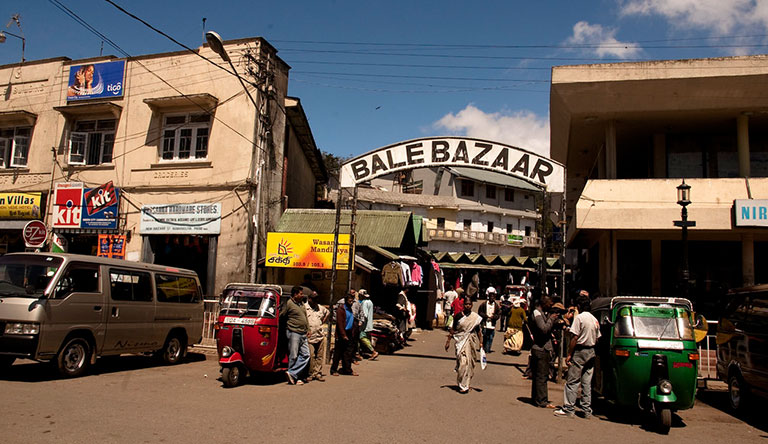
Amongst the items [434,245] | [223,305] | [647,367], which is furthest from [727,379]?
[434,245]

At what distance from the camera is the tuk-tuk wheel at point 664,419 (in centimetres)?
792

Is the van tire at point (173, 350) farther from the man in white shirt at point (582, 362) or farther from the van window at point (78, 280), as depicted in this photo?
the man in white shirt at point (582, 362)

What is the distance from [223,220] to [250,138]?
3024mm

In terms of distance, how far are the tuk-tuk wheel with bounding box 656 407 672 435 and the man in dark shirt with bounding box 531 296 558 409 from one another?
1883 millimetres

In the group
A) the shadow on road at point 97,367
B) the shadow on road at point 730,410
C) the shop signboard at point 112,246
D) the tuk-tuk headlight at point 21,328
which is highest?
the shop signboard at point 112,246

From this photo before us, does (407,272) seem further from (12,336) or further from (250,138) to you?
(12,336)

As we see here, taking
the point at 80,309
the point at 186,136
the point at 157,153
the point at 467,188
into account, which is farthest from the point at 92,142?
the point at 467,188

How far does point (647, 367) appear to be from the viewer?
8227 mm

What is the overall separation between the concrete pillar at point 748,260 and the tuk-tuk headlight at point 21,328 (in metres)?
19.0

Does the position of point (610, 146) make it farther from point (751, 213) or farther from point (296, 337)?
point (296, 337)

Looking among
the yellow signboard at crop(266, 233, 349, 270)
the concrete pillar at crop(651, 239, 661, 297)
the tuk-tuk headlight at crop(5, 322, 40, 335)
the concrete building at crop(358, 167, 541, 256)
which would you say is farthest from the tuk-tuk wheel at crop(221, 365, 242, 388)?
the concrete building at crop(358, 167, 541, 256)

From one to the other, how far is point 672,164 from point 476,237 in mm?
38956

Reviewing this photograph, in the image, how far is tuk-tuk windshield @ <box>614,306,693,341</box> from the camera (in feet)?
27.7

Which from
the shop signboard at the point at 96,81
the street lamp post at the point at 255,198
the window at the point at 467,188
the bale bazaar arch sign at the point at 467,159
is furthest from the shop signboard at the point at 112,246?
the window at the point at 467,188
